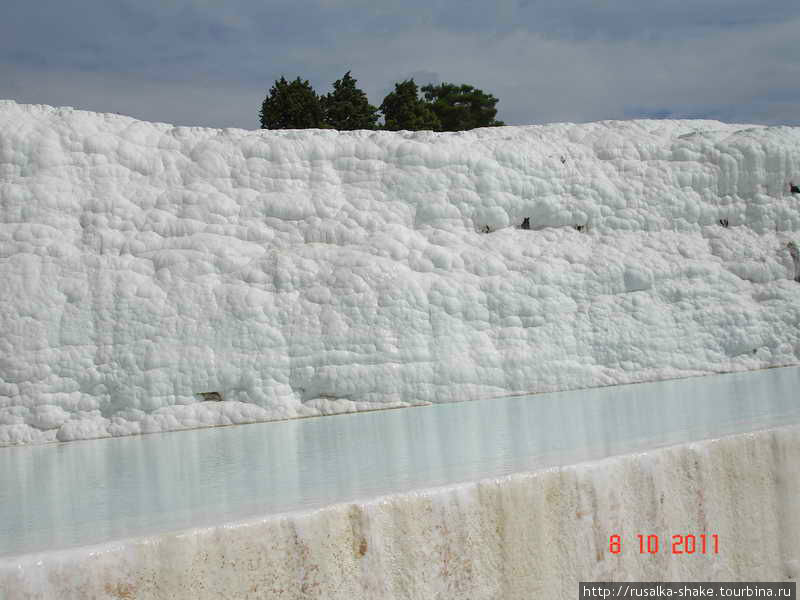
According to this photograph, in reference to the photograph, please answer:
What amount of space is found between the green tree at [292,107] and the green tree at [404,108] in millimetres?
2362

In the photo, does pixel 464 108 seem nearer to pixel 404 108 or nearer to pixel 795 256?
pixel 404 108

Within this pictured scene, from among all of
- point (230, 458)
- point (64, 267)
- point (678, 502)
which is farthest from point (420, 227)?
point (678, 502)

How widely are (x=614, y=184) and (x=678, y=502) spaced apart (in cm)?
780

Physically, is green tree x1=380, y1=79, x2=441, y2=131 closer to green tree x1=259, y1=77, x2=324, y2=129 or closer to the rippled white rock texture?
green tree x1=259, y1=77, x2=324, y2=129

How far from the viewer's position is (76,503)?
9.54ft

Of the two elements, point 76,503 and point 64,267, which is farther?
point 64,267

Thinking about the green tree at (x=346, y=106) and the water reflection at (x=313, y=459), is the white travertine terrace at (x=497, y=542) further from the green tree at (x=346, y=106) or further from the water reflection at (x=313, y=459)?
the green tree at (x=346, y=106)

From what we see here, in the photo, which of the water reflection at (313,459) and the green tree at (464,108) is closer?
the water reflection at (313,459)

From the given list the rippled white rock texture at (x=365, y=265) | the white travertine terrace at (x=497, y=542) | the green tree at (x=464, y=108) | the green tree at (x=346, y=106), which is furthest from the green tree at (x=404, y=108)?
the white travertine terrace at (x=497, y=542)

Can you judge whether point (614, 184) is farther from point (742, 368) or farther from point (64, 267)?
point (64, 267)

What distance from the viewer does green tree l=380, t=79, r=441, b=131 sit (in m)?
26.2

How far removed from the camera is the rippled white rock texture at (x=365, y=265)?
7.84 meters
